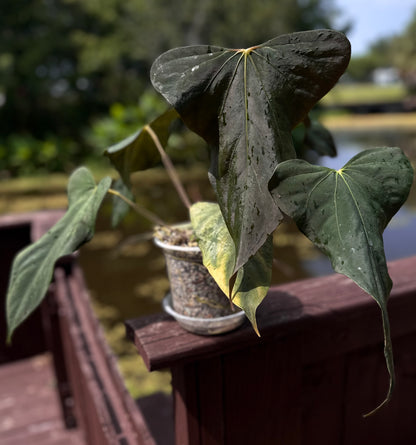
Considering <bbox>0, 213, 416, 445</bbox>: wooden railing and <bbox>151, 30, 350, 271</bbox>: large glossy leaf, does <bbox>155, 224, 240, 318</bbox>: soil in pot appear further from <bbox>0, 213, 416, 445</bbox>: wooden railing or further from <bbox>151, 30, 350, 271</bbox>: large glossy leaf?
<bbox>151, 30, 350, 271</bbox>: large glossy leaf

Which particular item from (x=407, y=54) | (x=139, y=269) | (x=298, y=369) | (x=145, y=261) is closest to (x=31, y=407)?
(x=298, y=369)

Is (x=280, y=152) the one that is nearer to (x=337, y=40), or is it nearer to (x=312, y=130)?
(x=337, y=40)

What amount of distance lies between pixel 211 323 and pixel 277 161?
1.07 feet

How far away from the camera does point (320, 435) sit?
1005 millimetres

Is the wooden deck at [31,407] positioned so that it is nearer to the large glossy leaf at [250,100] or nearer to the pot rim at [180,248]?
the pot rim at [180,248]

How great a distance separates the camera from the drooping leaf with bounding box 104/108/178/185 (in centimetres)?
91

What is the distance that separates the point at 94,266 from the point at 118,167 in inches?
170

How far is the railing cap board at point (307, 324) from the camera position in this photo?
764 millimetres

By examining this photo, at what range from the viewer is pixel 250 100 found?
60 cm

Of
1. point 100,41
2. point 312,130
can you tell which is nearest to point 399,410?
point 312,130

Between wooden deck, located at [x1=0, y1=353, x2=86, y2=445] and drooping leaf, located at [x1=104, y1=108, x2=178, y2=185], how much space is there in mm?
1537

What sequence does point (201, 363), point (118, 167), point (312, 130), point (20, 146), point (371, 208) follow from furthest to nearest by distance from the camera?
point (20, 146) → point (312, 130) → point (118, 167) → point (201, 363) → point (371, 208)

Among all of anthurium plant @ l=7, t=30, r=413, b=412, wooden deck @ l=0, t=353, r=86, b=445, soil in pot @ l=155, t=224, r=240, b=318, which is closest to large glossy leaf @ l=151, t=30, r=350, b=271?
anthurium plant @ l=7, t=30, r=413, b=412

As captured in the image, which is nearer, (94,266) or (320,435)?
(320,435)
